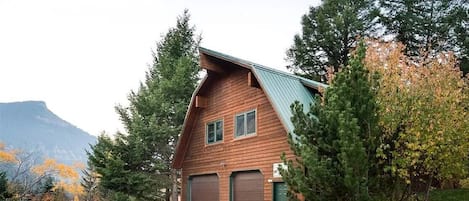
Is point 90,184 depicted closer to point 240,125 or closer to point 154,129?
point 154,129

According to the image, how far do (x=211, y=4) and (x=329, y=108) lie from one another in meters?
15.0

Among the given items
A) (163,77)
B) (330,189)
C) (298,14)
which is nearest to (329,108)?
(330,189)

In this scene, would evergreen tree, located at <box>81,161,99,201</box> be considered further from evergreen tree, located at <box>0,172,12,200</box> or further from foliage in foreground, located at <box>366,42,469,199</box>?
foliage in foreground, located at <box>366,42,469,199</box>

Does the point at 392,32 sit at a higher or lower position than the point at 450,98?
higher

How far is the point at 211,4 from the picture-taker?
22.8 m

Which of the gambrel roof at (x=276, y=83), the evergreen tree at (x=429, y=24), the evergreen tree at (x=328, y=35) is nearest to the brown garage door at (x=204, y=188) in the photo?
the gambrel roof at (x=276, y=83)

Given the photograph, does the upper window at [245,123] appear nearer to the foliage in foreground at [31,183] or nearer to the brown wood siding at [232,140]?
the brown wood siding at [232,140]

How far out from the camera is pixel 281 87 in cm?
1404

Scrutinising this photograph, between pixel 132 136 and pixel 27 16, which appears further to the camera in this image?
pixel 27 16

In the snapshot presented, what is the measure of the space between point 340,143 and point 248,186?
6.99 meters

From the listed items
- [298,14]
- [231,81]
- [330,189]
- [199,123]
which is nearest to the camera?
[330,189]

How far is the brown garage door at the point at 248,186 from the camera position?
1428cm

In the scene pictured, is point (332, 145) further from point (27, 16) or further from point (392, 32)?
point (27, 16)

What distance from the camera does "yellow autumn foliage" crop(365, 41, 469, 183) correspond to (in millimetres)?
10234
